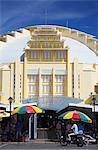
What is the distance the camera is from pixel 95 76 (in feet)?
165

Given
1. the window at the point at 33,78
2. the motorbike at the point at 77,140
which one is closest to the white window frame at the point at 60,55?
the window at the point at 33,78

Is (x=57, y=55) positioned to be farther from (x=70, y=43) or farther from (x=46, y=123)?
(x=46, y=123)

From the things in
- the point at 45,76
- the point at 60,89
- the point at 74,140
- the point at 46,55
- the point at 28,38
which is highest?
the point at 28,38

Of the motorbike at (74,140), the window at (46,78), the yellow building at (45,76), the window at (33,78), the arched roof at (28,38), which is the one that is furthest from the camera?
the arched roof at (28,38)

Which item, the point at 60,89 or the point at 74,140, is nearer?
the point at 74,140

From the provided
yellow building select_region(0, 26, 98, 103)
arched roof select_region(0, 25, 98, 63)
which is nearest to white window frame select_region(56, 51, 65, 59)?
yellow building select_region(0, 26, 98, 103)

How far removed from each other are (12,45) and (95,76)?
15.6 meters

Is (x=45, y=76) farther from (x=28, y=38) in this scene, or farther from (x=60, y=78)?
(x=28, y=38)

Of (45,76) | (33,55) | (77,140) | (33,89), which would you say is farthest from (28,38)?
(77,140)

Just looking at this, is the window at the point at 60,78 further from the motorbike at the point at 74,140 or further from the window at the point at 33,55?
the motorbike at the point at 74,140

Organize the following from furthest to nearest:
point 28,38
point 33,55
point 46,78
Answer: point 28,38, point 33,55, point 46,78

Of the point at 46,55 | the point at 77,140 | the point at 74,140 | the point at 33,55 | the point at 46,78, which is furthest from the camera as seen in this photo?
the point at 33,55

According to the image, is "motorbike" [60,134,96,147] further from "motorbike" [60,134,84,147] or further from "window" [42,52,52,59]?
"window" [42,52,52,59]

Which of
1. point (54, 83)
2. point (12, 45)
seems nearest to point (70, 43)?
point (12, 45)
